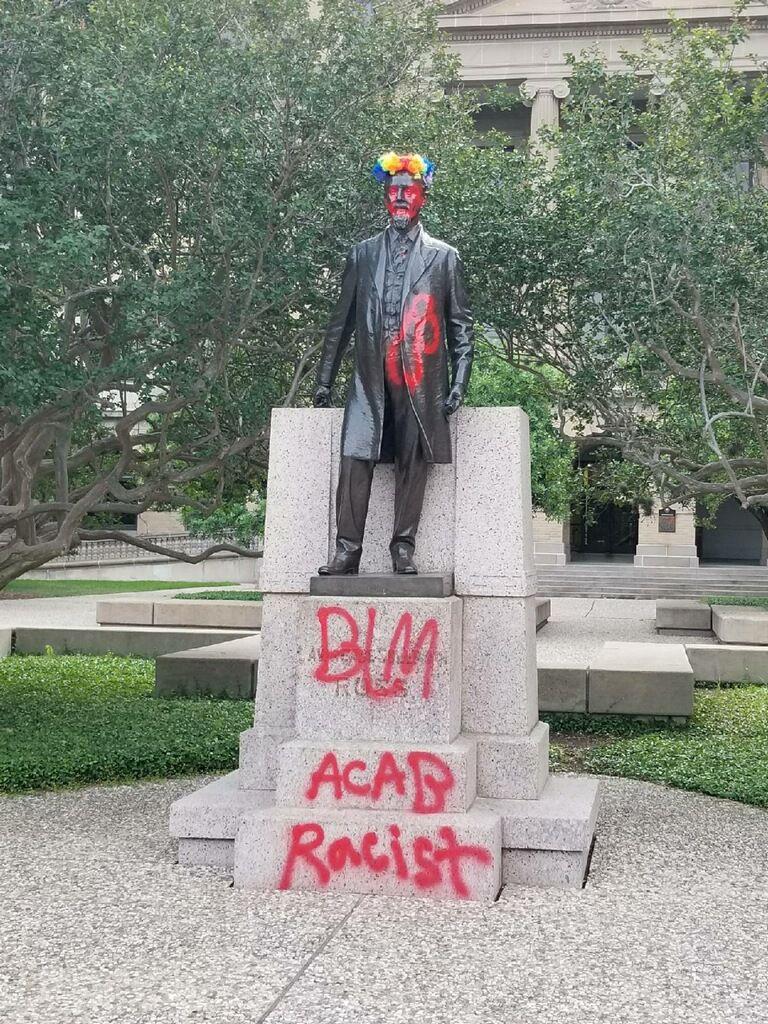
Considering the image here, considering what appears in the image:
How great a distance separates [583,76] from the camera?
17391 millimetres

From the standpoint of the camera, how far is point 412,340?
7258 mm

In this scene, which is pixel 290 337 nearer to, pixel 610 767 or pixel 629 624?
pixel 610 767

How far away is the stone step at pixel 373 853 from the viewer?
20.6 ft

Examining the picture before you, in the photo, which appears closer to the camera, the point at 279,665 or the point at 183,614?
the point at 279,665

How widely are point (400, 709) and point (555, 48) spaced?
4952 cm

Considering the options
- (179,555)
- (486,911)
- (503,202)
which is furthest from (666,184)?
(486,911)

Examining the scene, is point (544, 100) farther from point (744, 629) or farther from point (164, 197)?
point (164, 197)

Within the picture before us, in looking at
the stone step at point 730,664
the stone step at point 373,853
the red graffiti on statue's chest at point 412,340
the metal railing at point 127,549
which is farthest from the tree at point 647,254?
the metal railing at point 127,549

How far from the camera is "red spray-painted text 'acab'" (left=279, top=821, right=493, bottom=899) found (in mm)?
6297

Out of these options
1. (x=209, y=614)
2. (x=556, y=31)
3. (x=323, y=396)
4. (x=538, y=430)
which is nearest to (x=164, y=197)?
(x=323, y=396)

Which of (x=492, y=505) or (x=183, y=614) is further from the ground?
(x=492, y=505)

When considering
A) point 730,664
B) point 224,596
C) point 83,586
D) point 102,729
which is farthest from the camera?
point 83,586

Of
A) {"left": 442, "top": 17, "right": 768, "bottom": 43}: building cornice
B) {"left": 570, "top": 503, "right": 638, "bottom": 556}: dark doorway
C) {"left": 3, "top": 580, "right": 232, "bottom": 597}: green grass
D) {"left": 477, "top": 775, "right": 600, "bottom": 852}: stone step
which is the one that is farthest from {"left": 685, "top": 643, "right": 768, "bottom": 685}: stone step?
{"left": 442, "top": 17, "right": 768, "bottom": 43}: building cornice

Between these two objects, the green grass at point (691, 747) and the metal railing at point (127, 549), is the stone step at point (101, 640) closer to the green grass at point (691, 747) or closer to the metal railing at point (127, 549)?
the green grass at point (691, 747)
